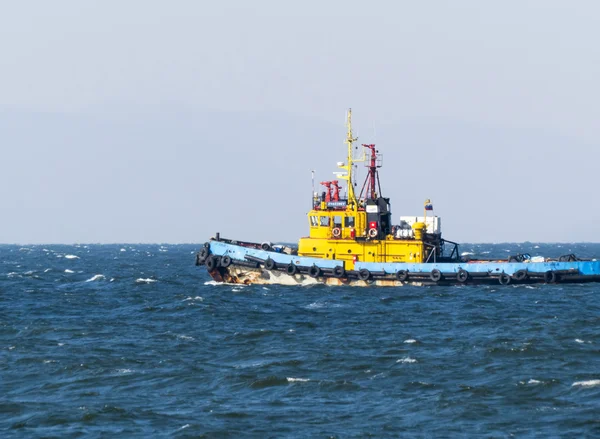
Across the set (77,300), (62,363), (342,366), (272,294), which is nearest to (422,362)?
(342,366)

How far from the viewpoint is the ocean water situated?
20.3 meters

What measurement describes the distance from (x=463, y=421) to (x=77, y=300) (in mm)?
30475

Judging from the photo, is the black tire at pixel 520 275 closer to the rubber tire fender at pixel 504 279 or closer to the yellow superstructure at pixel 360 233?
the rubber tire fender at pixel 504 279

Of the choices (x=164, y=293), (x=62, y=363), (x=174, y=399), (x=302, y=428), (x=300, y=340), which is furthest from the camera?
(x=164, y=293)

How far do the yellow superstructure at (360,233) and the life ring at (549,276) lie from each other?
18.8 ft

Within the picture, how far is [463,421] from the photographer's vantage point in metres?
20.3

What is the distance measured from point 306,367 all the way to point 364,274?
21.2 meters

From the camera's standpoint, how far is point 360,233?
47875 mm

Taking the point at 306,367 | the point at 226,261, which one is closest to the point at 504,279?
the point at 226,261

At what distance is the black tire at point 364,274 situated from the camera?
47.0m

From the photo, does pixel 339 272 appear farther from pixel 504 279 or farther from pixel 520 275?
pixel 520 275

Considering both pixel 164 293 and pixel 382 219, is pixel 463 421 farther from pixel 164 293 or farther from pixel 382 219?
pixel 164 293

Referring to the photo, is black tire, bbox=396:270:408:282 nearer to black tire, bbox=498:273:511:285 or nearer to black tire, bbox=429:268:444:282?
black tire, bbox=429:268:444:282

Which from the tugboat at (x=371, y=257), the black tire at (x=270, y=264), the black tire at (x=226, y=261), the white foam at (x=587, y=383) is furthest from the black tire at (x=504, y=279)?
the white foam at (x=587, y=383)
